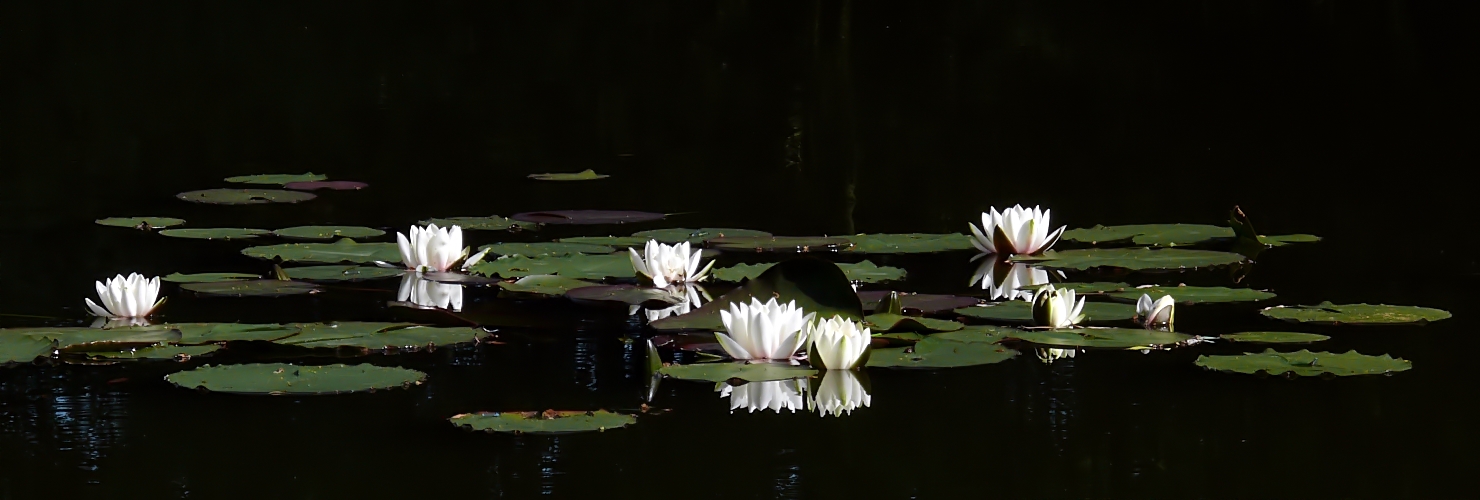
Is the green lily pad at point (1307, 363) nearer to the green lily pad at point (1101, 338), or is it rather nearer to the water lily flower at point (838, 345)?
the green lily pad at point (1101, 338)

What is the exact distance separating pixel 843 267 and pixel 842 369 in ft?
4.18

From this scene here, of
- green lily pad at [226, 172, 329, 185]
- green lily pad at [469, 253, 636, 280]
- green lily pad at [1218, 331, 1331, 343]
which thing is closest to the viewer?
green lily pad at [1218, 331, 1331, 343]

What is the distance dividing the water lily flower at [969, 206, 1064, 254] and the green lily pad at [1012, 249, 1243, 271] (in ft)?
0.11

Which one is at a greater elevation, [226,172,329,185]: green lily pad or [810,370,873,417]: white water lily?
[226,172,329,185]: green lily pad

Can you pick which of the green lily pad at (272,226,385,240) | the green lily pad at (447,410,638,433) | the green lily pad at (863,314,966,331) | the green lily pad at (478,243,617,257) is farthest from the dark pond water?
the green lily pad at (478,243,617,257)

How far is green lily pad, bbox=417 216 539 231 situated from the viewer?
18.7ft

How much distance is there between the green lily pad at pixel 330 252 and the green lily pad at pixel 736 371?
1807 millimetres

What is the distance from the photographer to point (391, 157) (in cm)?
843

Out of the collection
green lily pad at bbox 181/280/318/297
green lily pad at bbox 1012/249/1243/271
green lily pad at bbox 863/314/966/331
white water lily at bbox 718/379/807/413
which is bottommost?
white water lily at bbox 718/379/807/413

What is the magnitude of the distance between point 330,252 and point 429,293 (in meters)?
0.73

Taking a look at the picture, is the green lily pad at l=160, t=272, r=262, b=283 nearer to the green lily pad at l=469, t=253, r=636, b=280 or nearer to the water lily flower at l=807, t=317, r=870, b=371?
the green lily pad at l=469, t=253, r=636, b=280

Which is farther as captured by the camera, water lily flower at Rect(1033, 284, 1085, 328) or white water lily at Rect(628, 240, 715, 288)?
white water lily at Rect(628, 240, 715, 288)

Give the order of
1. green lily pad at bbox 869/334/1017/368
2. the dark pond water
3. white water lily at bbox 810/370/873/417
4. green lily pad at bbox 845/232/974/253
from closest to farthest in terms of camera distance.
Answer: the dark pond water
white water lily at bbox 810/370/873/417
green lily pad at bbox 869/334/1017/368
green lily pad at bbox 845/232/974/253

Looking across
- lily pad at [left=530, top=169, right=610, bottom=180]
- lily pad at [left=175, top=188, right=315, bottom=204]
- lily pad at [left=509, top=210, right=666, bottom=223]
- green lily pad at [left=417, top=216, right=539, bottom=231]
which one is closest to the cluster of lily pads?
green lily pad at [left=417, top=216, right=539, bottom=231]
